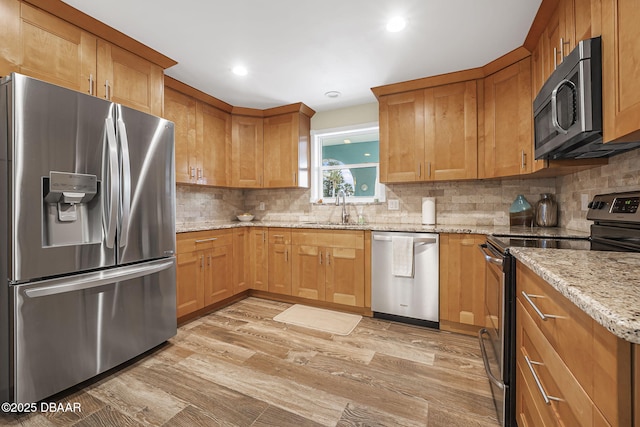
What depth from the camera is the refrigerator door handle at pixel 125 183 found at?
1937mm

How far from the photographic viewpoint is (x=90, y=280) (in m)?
1.77

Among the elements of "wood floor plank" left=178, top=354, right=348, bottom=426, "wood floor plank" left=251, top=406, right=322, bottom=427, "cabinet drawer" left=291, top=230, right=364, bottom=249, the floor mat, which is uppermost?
"cabinet drawer" left=291, top=230, right=364, bottom=249

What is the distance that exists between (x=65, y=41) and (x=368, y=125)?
2.82 meters

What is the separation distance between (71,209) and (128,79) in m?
1.18

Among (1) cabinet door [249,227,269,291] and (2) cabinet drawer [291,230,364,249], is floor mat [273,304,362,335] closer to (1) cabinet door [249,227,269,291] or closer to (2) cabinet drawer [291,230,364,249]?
(1) cabinet door [249,227,269,291]

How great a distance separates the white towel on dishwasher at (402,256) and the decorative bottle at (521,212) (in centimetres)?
102

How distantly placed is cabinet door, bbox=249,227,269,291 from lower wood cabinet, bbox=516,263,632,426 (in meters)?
2.64

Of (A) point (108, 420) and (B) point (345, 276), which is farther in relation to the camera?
(B) point (345, 276)

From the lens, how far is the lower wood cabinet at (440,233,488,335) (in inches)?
98.7

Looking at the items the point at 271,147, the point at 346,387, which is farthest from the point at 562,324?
the point at 271,147

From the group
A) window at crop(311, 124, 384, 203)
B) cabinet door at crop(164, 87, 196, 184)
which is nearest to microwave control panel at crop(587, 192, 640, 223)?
window at crop(311, 124, 384, 203)

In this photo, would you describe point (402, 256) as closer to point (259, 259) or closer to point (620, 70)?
point (259, 259)

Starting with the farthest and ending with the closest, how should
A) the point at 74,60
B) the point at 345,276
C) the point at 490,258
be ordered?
the point at 345,276 → the point at 74,60 → the point at 490,258

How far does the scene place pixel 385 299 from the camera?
9.44 feet
